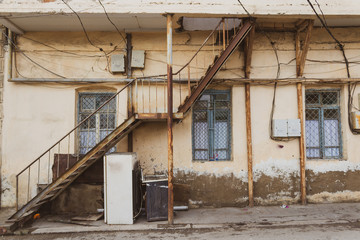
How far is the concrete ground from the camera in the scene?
536 cm

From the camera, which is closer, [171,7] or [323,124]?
[171,7]

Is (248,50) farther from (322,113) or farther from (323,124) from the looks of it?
(323,124)

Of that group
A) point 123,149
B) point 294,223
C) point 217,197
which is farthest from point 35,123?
point 294,223

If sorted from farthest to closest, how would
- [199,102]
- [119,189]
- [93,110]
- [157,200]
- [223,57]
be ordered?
[199,102] → [93,110] → [223,57] → [157,200] → [119,189]

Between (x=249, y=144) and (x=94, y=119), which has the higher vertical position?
(x=94, y=119)

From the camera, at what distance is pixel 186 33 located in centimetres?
742

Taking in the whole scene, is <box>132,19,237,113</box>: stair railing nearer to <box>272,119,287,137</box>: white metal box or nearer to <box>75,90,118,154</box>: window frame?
<box>75,90,118,154</box>: window frame

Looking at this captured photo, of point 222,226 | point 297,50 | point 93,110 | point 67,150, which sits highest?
point 297,50

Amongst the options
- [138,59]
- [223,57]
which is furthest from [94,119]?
[223,57]

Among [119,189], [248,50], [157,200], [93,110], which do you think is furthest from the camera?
[93,110]

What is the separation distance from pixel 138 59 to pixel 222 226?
4.81 m

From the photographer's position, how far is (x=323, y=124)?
25.2ft

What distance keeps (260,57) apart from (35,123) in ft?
21.6

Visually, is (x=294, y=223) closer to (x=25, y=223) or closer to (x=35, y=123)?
(x=25, y=223)
